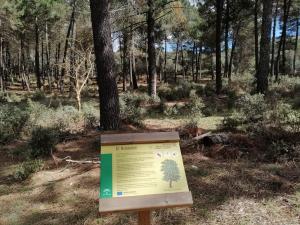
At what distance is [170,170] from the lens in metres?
3.05

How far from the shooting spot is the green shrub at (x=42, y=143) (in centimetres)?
658

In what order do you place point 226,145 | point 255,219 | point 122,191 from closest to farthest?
point 122,191 → point 255,219 → point 226,145

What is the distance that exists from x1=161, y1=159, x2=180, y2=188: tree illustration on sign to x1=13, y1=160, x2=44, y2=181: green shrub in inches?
134

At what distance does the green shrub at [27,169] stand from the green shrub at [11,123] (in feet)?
6.95

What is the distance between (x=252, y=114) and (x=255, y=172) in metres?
2.83

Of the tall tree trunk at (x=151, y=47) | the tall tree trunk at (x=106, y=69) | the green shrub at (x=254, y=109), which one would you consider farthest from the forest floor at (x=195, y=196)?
the tall tree trunk at (x=151, y=47)

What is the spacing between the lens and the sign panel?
9.45ft

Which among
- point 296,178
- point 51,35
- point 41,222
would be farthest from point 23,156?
point 51,35

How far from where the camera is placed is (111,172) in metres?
2.95

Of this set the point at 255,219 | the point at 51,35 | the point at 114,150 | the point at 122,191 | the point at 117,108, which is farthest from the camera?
the point at 51,35

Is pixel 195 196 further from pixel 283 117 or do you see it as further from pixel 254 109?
pixel 254 109

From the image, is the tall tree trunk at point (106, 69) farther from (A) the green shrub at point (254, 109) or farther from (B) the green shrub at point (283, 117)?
(B) the green shrub at point (283, 117)

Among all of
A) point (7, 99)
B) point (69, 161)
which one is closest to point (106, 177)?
point (69, 161)

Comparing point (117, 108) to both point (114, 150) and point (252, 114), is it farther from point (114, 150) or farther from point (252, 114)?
point (114, 150)
